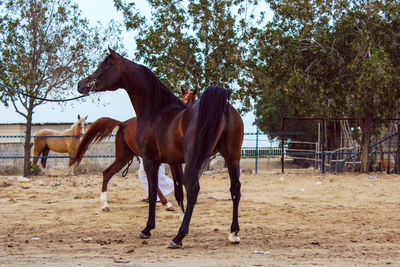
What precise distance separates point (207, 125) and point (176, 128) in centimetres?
61

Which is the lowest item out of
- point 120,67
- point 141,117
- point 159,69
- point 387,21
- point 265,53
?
point 141,117

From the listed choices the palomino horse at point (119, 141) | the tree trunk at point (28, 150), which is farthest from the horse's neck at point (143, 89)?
the tree trunk at point (28, 150)

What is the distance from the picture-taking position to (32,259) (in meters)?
4.48

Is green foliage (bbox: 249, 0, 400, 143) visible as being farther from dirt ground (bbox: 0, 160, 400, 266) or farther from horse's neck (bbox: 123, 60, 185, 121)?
horse's neck (bbox: 123, 60, 185, 121)

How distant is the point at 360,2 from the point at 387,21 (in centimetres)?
124

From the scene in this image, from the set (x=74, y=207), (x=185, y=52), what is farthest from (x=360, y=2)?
(x=74, y=207)

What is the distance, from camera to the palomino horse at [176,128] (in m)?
5.20

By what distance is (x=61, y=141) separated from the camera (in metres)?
18.0

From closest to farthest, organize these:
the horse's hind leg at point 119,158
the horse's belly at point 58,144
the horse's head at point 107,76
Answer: the horse's head at point 107,76, the horse's hind leg at point 119,158, the horse's belly at point 58,144

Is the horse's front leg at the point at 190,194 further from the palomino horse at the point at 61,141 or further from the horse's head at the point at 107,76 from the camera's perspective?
the palomino horse at the point at 61,141

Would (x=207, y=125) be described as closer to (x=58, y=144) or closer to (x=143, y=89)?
(x=143, y=89)

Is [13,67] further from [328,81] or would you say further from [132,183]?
[328,81]

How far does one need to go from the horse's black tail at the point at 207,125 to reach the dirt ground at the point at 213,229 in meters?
0.96

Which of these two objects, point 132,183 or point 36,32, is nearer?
point 132,183
